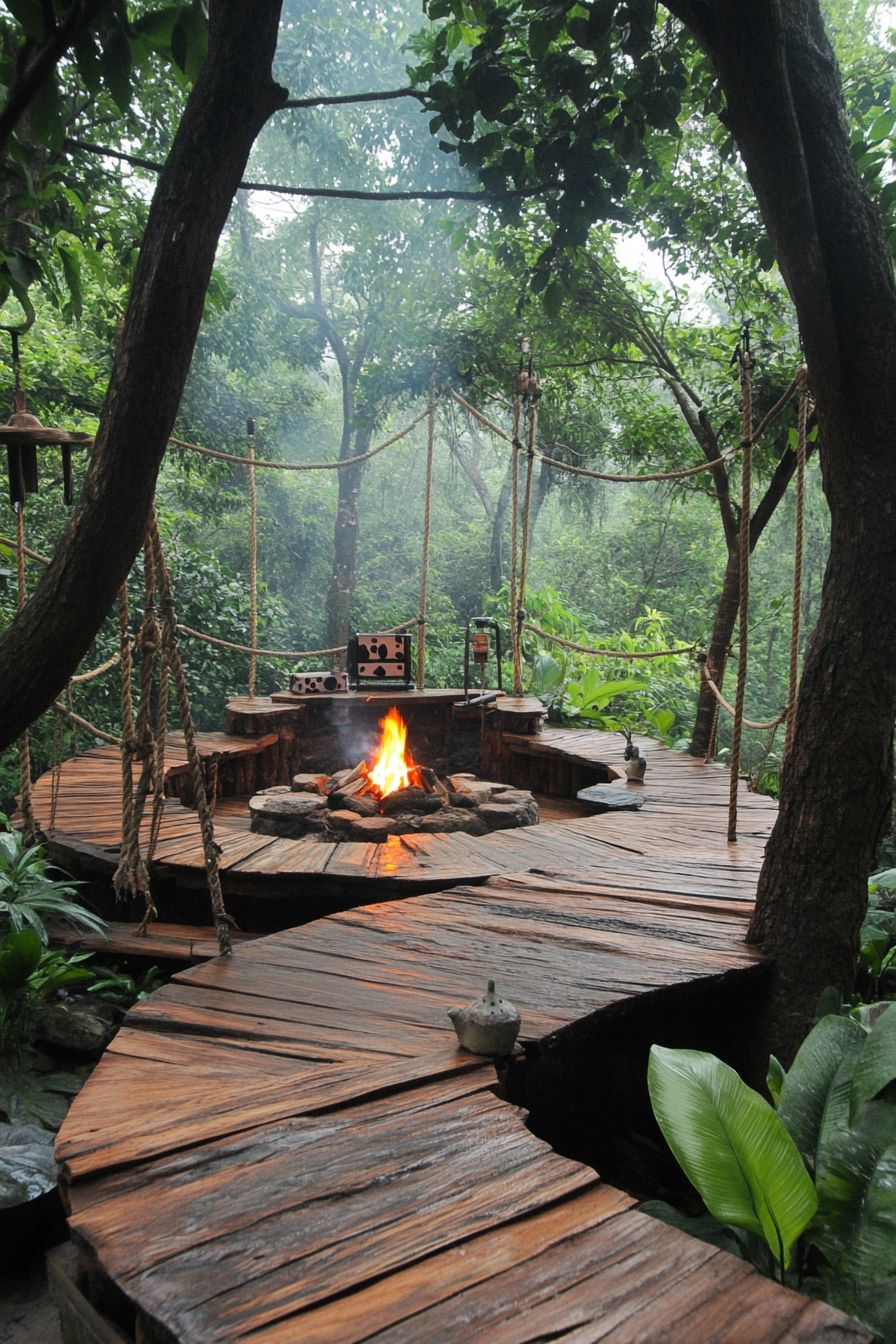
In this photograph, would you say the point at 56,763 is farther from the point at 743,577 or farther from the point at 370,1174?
the point at 743,577

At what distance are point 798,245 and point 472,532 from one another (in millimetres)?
13381

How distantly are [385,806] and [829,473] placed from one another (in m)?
2.55

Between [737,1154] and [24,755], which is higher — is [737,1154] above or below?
below

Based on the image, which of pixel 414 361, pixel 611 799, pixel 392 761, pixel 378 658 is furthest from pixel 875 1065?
pixel 414 361

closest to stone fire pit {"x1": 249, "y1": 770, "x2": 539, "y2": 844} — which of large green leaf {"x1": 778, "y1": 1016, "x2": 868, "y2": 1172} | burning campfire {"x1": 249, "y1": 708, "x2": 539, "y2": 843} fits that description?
burning campfire {"x1": 249, "y1": 708, "x2": 539, "y2": 843}

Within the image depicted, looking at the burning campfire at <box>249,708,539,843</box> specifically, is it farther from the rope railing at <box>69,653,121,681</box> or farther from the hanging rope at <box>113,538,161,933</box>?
the hanging rope at <box>113,538,161,933</box>

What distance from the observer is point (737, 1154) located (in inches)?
59.5

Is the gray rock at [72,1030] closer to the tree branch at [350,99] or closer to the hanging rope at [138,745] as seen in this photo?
the hanging rope at [138,745]

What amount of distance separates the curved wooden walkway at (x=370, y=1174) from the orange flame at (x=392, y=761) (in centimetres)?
194

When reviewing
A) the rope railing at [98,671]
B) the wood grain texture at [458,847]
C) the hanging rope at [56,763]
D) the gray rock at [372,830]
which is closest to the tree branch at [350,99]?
the rope railing at [98,671]

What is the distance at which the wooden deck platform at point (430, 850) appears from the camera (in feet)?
10.1

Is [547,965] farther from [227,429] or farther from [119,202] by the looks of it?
[227,429]

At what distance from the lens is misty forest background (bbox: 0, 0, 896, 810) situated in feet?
13.0

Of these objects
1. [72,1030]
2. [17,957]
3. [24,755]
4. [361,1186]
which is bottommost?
[72,1030]
